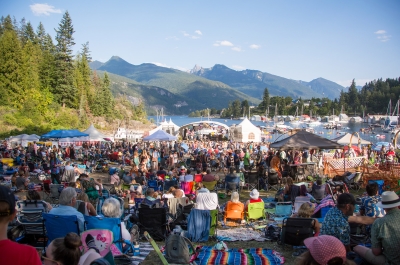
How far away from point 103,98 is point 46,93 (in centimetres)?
1379

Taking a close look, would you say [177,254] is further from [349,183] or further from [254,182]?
[349,183]

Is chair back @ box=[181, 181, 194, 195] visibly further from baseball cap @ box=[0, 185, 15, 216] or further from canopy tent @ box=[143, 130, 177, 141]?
baseball cap @ box=[0, 185, 15, 216]

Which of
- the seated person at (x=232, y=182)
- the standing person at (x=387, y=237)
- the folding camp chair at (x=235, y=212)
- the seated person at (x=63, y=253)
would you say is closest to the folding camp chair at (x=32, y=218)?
the seated person at (x=63, y=253)

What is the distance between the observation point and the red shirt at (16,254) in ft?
5.66

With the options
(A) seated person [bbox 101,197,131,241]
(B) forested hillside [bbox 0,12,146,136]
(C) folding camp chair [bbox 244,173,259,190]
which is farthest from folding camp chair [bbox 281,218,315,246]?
(B) forested hillside [bbox 0,12,146,136]

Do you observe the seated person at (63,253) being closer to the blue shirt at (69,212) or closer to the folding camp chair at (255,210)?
the blue shirt at (69,212)

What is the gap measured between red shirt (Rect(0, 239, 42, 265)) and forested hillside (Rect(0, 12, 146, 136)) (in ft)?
107

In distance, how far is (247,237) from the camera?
6633 millimetres

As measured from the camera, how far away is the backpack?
511 cm

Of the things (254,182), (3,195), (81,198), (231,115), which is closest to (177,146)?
(254,182)

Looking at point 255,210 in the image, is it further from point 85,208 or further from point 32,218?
point 32,218

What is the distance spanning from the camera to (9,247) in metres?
1.76

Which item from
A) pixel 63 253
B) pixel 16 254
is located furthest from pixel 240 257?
pixel 16 254

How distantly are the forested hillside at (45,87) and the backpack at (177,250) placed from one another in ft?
98.5
